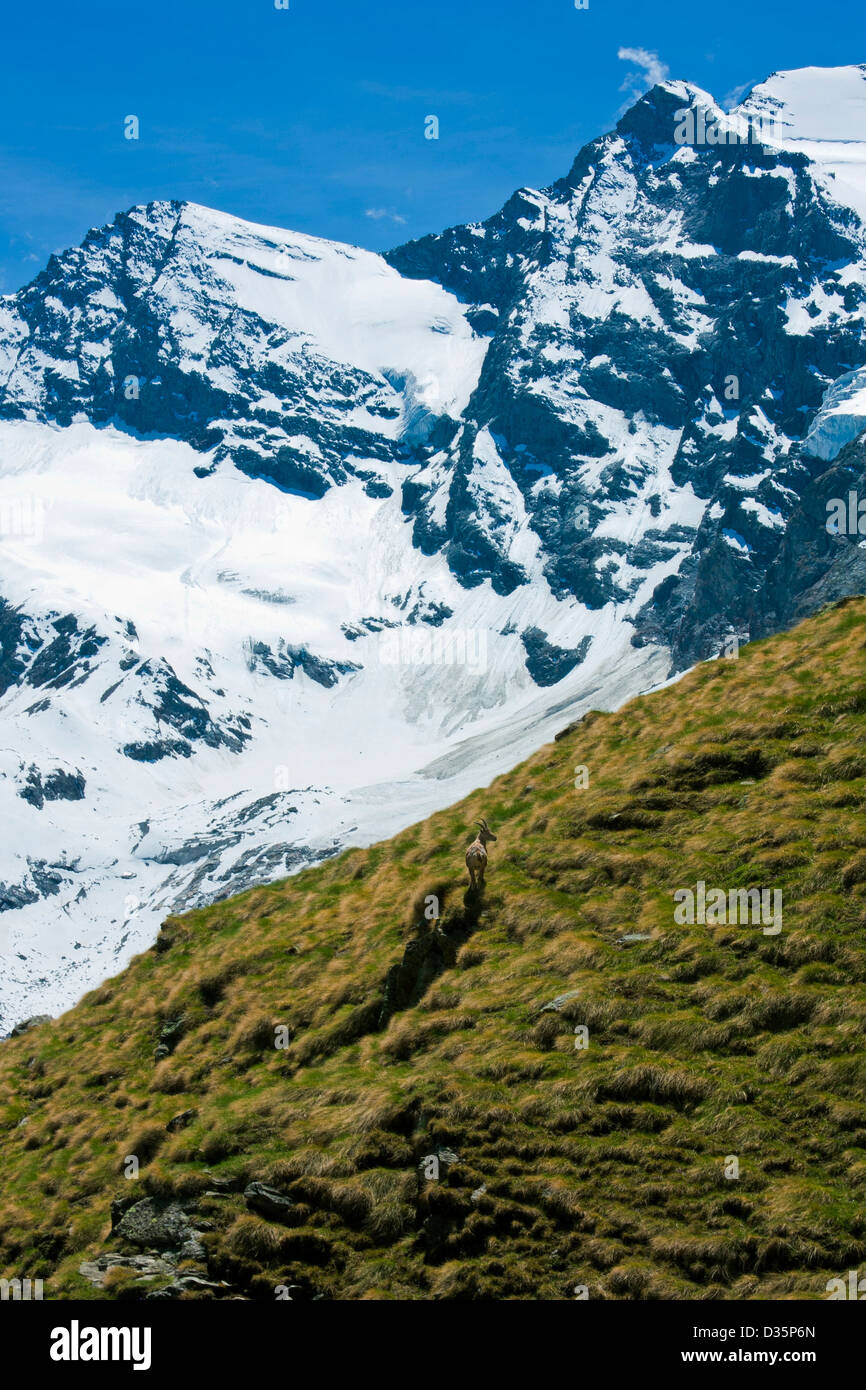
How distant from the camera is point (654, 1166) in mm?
19188

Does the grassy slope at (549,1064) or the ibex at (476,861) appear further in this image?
the ibex at (476,861)

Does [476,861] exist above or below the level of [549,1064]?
above

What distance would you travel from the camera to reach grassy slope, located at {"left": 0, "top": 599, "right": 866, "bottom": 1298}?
60.9 ft

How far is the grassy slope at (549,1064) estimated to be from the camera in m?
18.6

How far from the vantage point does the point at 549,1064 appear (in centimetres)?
2164

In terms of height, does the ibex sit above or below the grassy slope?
above

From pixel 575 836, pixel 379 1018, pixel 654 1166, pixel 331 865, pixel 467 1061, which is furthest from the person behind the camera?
pixel 331 865

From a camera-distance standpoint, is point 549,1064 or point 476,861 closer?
point 549,1064

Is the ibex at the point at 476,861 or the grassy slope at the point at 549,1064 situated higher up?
the ibex at the point at 476,861

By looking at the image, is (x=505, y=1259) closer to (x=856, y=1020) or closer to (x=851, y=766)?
(x=856, y=1020)

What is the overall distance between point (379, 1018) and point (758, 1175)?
9.68 meters

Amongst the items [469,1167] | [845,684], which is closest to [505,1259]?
[469,1167]

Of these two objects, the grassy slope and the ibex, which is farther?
the ibex
